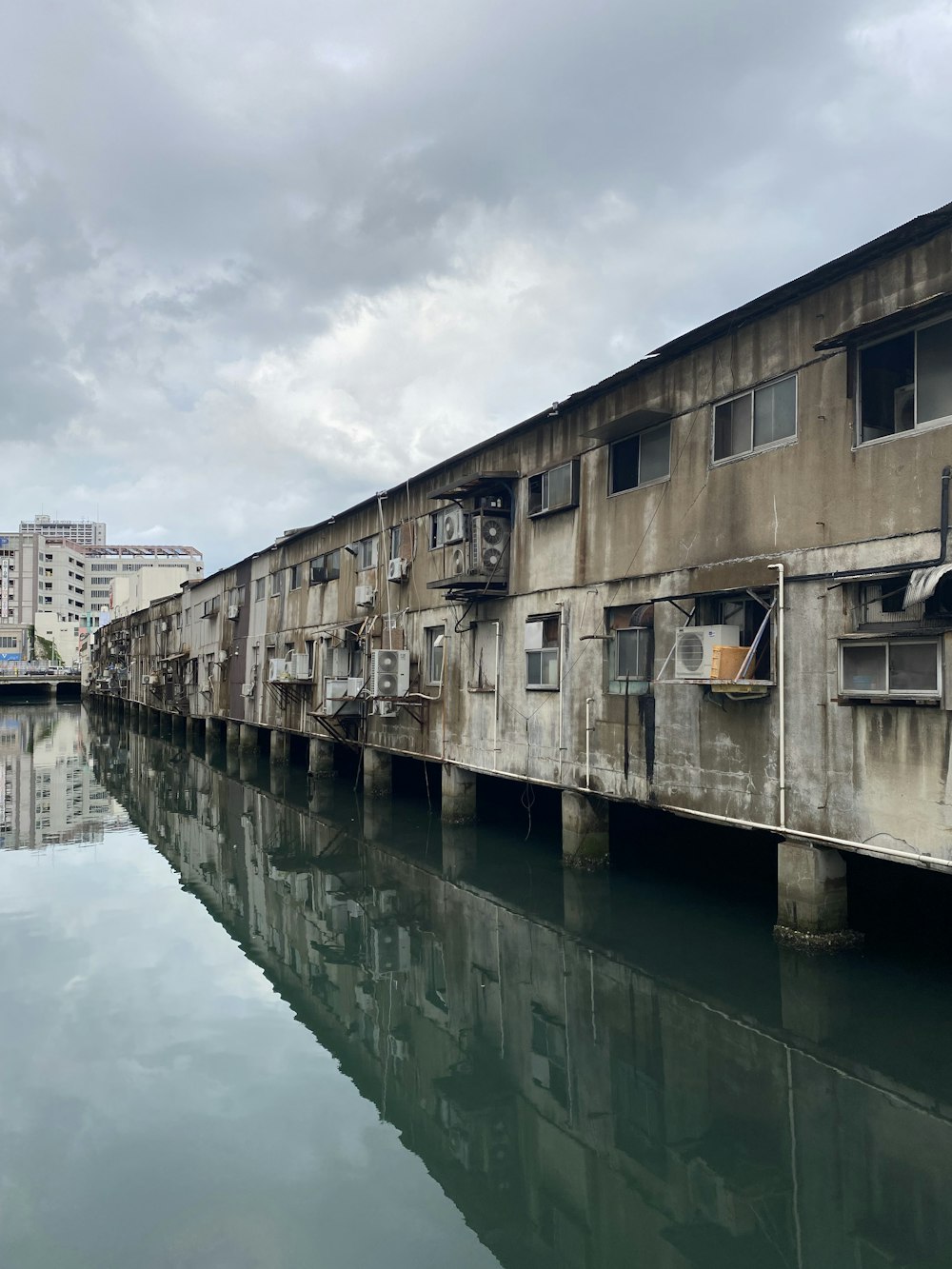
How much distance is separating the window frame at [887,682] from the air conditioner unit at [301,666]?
20.0 metres

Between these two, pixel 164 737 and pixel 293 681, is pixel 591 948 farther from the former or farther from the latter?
pixel 164 737

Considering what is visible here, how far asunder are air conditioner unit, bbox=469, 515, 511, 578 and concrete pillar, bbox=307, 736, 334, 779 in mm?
12724

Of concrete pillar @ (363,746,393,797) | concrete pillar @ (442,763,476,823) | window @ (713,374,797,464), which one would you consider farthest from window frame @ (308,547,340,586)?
window @ (713,374,797,464)

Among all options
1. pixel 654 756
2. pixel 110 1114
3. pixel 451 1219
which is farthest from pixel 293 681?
pixel 451 1219

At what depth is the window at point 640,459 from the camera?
13.1 meters

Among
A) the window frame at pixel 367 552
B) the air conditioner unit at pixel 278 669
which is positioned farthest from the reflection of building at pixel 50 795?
the window frame at pixel 367 552

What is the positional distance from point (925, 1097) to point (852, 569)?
5.24 m

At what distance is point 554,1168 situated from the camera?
22.7 feet

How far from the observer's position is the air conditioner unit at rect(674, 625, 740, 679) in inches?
440

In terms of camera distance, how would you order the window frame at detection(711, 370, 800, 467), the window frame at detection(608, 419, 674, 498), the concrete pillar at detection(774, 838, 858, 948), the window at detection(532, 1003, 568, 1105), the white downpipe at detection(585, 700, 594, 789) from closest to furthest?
the window at detection(532, 1003, 568, 1105) → the concrete pillar at detection(774, 838, 858, 948) → the window frame at detection(711, 370, 800, 467) → the window frame at detection(608, 419, 674, 498) → the white downpipe at detection(585, 700, 594, 789)

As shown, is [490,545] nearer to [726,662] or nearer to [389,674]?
[389,674]

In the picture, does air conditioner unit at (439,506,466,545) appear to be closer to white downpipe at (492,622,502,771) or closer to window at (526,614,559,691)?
white downpipe at (492,622,502,771)

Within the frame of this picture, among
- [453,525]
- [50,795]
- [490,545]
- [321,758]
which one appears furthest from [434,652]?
[50,795]

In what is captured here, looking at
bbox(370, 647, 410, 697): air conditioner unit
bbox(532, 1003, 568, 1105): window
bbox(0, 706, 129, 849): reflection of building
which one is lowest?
bbox(0, 706, 129, 849): reflection of building
